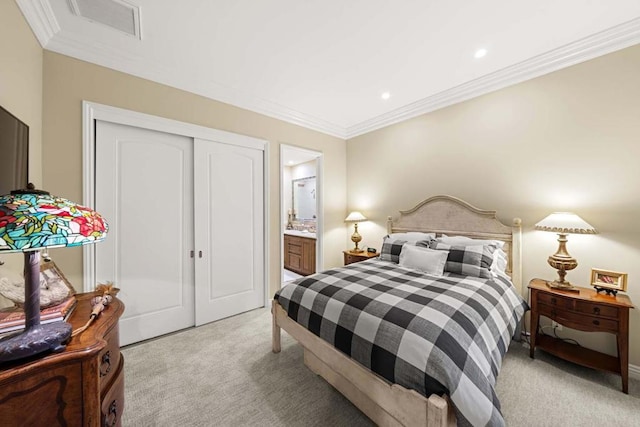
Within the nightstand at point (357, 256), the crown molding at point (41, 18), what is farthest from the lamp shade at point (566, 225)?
the crown molding at point (41, 18)

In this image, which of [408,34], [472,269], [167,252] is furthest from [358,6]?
[167,252]

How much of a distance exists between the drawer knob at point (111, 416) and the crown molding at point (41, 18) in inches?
101

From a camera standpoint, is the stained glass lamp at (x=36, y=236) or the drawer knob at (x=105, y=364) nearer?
the stained glass lamp at (x=36, y=236)

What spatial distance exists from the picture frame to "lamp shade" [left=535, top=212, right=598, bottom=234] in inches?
15.0

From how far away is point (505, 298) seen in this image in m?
2.06

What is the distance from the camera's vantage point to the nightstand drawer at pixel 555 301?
2.02 metres

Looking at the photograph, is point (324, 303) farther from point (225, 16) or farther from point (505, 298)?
point (225, 16)

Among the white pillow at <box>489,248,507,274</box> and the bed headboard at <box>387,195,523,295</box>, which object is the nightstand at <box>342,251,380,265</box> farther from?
the white pillow at <box>489,248,507,274</box>

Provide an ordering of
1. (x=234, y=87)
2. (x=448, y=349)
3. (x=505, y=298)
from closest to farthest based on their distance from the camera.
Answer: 1. (x=448, y=349)
2. (x=505, y=298)
3. (x=234, y=87)

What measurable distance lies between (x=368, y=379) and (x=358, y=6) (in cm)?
252

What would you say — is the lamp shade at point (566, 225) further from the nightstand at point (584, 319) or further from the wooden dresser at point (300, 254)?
the wooden dresser at point (300, 254)

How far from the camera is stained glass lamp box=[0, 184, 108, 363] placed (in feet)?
2.48

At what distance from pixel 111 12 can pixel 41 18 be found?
50 centimetres

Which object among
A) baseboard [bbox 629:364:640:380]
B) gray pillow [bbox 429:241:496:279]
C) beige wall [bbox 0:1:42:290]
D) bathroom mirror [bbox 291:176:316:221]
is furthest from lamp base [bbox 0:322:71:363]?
bathroom mirror [bbox 291:176:316:221]
